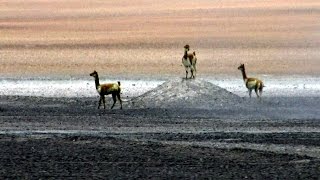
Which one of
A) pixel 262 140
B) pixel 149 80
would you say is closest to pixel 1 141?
pixel 262 140

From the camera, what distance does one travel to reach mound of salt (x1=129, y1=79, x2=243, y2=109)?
33375 mm

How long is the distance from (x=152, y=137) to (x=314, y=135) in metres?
3.04

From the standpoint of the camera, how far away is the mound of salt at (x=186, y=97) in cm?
3338

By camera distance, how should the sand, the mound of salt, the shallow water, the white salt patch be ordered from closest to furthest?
1. the sand
2. the mound of salt
3. the shallow water
4. the white salt patch

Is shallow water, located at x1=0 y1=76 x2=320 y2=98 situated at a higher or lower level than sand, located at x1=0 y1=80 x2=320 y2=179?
lower

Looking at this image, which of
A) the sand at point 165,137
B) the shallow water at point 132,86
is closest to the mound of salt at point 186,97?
the sand at point 165,137

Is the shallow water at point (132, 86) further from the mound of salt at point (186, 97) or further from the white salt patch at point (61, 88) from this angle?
the mound of salt at point (186, 97)

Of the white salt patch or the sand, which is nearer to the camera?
the sand

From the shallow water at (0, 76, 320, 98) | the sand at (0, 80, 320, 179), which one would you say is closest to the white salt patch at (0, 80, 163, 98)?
the shallow water at (0, 76, 320, 98)

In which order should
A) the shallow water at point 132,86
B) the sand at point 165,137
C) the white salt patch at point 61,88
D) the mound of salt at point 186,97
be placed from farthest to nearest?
the white salt patch at point 61,88, the shallow water at point 132,86, the mound of salt at point 186,97, the sand at point 165,137

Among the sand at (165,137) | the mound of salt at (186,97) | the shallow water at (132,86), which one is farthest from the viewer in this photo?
the shallow water at (132,86)

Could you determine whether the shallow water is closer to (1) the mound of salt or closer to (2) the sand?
(2) the sand

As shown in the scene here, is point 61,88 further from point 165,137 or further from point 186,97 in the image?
point 165,137

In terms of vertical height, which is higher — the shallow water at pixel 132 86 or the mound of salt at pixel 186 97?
the mound of salt at pixel 186 97
